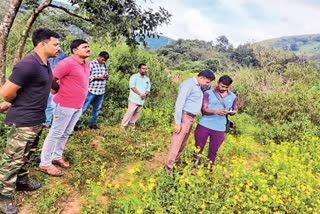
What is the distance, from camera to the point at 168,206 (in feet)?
12.1

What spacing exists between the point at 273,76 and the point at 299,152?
22.5ft

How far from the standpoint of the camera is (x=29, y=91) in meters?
3.21

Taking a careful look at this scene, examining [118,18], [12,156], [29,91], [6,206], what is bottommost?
[6,206]

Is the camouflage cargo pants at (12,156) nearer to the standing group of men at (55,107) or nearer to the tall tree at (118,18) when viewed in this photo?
the standing group of men at (55,107)

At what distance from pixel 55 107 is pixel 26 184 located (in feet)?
3.59

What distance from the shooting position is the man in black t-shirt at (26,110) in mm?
3188

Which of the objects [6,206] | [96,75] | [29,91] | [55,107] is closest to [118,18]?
[96,75]

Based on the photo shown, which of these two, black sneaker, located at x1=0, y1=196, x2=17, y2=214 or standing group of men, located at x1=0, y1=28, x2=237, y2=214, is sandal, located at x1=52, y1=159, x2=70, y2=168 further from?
black sneaker, located at x1=0, y1=196, x2=17, y2=214

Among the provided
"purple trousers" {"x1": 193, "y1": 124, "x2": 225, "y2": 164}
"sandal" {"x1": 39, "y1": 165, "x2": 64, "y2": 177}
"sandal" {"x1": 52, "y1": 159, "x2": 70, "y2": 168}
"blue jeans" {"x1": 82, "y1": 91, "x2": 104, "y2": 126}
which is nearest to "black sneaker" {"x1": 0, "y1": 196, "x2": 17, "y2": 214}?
"sandal" {"x1": 39, "y1": 165, "x2": 64, "y2": 177}

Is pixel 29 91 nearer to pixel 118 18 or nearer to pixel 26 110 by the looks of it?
pixel 26 110

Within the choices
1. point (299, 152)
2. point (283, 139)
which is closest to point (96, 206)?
point (299, 152)

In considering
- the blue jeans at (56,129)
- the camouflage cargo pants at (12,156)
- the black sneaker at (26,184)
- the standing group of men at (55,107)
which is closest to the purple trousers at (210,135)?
the standing group of men at (55,107)

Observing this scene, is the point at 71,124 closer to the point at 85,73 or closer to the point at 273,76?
the point at 85,73

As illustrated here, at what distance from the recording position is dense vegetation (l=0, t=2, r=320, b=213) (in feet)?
12.4
